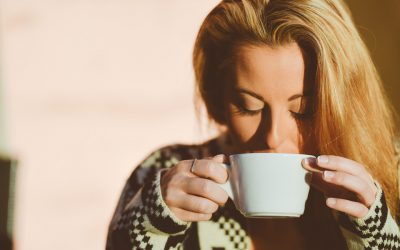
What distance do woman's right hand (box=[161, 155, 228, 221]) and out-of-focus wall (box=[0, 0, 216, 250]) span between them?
1017 millimetres

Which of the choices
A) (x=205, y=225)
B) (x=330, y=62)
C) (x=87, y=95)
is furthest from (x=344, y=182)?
(x=87, y=95)

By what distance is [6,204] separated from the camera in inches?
68.9

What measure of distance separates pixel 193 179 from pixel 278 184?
0.55ft

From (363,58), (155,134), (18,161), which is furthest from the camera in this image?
(155,134)

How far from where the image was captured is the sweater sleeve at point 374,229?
879 mm

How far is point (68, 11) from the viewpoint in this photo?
6.21ft

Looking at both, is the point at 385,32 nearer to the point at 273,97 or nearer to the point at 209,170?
the point at 273,97

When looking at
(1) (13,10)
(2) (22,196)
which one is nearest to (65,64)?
(1) (13,10)

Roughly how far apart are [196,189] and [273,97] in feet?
0.96

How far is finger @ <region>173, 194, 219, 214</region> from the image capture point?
0.86 metres

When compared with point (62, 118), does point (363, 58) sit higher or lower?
higher

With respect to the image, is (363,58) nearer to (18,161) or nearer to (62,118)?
(62,118)

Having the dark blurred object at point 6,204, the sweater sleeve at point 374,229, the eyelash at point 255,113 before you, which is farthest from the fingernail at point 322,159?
the dark blurred object at point 6,204

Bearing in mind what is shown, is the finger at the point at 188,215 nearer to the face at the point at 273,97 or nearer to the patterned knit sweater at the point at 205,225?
the patterned knit sweater at the point at 205,225
